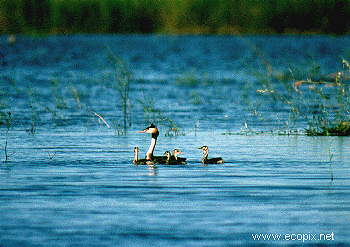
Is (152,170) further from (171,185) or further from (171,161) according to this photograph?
(171,185)

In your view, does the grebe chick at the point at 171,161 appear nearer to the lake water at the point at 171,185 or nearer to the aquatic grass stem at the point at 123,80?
the lake water at the point at 171,185

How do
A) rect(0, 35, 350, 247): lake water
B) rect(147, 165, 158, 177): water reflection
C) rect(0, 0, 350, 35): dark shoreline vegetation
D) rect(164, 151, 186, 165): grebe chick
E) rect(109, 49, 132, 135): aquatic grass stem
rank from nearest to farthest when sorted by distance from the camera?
rect(0, 35, 350, 247): lake water → rect(147, 165, 158, 177): water reflection → rect(164, 151, 186, 165): grebe chick → rect(109, 49, 132, 135): aquatic grass stem → rect(0, 0, 350, 35): dark shoreline vegetation

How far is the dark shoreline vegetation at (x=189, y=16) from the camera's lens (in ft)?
382

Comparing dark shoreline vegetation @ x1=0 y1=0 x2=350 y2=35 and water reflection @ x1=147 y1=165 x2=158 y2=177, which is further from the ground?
dark shoreline vegetation @ x1=0 y1=0 x2=350 y2=35

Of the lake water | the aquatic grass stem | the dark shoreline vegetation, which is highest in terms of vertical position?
the dark shoreline vegetation

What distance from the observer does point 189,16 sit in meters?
124

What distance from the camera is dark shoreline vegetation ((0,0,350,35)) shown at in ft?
382

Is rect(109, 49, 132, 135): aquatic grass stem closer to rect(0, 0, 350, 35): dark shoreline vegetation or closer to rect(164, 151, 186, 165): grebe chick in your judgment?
rect(164, 151, 186, 165): grebe chick

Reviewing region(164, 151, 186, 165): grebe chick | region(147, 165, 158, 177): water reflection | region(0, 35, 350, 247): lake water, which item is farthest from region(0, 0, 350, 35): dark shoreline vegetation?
region(147, 165, 158, 177): water reflection

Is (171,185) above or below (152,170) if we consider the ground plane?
below

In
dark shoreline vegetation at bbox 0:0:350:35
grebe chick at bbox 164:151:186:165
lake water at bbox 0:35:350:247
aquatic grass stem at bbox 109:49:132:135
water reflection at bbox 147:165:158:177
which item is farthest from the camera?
dark shoreline vegetation at bbox 0:0:350:35

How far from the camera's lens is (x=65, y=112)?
85.7ft

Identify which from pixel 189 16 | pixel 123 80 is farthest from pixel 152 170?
pixel 189 16

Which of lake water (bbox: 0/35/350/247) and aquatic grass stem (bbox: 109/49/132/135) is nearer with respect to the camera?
lake water (bbox: 0/35/350/247)
